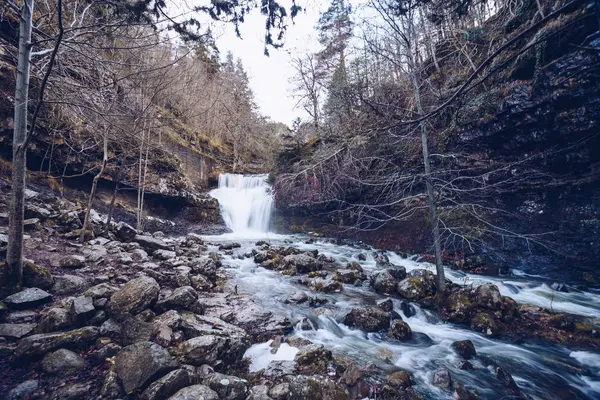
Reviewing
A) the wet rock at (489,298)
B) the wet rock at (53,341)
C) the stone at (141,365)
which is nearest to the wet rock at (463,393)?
the wet rock at (489,298)

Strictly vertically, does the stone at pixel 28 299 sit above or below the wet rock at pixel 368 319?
above

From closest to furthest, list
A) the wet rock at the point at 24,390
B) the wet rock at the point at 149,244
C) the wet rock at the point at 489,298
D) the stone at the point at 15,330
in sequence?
the wet rock at the point at 24,390, the stone at the point at 15,330, the wet rock at the point at 489,298, the wet rock at the point at 149,244

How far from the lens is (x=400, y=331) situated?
183 inches

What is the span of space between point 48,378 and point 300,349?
9.57ft

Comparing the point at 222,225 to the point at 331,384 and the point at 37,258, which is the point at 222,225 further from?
the point at 331,384

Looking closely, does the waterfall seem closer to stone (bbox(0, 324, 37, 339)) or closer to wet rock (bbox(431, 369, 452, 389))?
stone (bbox(0, 324, 37, 339))

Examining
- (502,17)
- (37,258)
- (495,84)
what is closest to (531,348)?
(495,84)

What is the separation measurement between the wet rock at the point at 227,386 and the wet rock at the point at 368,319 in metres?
2.66

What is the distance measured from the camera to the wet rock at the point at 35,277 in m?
4.04

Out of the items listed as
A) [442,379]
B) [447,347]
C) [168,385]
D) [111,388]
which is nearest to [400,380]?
[442,379]

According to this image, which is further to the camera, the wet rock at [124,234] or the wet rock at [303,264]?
the wet rock at [124,234]

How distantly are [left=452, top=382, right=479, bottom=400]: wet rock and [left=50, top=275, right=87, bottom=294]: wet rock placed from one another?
585 centimetres

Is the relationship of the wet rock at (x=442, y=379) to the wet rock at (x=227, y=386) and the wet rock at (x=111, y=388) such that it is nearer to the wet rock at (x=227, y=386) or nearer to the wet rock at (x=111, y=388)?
the wet rock at (x=227, y=386)

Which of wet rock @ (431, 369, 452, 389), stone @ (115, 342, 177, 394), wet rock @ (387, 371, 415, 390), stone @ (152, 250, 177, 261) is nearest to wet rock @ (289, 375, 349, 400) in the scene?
wet rock @ (387, 371, 415, 390)
